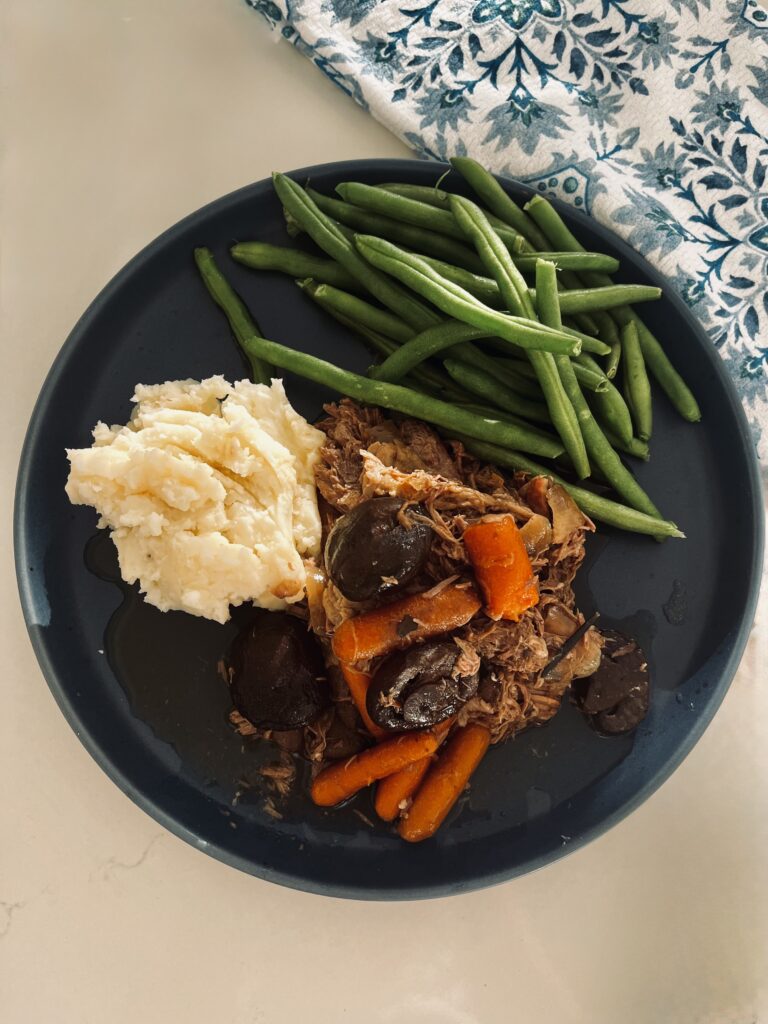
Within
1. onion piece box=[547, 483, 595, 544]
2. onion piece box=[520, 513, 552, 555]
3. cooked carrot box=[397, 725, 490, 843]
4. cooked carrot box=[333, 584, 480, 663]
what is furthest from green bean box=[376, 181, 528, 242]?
cooked carrot box=[397, 725, 490, 843]

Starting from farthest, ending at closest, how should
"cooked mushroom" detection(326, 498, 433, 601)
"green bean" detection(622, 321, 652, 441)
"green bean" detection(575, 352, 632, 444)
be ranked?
"green bean" detection(622, 321, 652, 441) < "green bean" detection(575, 352, 632, 444) < "cooked mushroom" detection(326, 498, 433, 601)

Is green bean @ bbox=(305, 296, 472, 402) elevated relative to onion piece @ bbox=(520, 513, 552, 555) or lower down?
elevated

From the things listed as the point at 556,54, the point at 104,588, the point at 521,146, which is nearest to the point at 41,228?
the point at 104,588

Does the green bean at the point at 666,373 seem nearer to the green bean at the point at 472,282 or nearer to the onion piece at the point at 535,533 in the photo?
the green bean at the point at 472,282

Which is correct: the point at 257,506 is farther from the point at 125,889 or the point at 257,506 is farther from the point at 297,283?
the point at 125,889

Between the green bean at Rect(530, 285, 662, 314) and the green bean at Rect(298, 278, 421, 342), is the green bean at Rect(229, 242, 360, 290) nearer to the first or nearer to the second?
the green bean at Rect(298, 278, 421, 342)

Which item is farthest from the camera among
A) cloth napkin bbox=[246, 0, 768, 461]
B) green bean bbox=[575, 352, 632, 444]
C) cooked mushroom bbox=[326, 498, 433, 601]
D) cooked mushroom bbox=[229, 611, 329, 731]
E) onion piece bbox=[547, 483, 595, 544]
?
cloth napkin bbox=[246, 0, 768, 461]

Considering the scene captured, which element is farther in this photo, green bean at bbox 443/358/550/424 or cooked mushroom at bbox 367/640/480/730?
green bean at bbox 443/358/550/424
